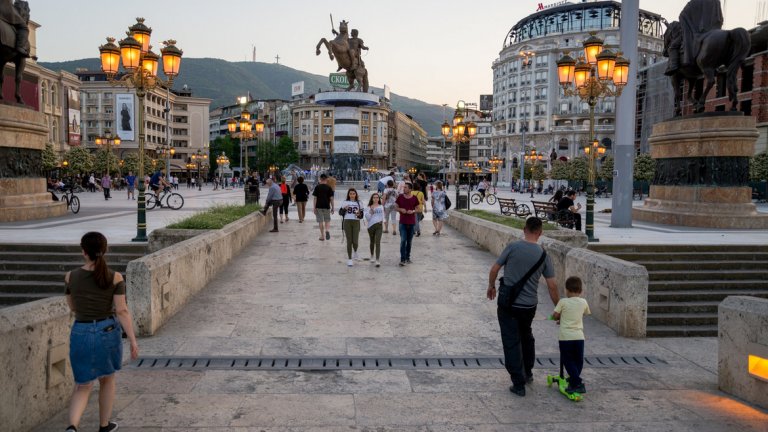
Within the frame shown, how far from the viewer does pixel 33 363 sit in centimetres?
474

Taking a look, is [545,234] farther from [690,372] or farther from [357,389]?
[357,389]

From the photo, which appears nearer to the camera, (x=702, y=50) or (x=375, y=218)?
(x=375, y=218)

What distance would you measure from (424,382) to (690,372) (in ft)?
10.5

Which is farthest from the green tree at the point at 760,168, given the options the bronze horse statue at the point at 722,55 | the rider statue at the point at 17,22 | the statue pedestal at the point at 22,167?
the rider statue at the point at 17,22

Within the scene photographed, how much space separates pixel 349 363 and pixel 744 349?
4.22 m

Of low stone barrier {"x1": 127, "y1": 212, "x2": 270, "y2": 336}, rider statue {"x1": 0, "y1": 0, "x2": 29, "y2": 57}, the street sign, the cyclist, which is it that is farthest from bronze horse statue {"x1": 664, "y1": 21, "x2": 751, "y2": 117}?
the street sign

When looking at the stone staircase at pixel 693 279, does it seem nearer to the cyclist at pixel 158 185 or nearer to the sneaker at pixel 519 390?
the sneaker at pixel 519 390

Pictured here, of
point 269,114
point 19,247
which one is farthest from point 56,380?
point 269,114

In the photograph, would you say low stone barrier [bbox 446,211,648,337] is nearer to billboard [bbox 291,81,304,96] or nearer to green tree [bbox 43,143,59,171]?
A: green tree [bbox 43,143,59,171]

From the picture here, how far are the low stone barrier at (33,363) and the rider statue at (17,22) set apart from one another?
57.6 ft

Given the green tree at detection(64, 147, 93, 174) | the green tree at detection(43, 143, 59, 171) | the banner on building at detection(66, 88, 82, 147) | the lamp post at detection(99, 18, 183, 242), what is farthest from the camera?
the banner on building at detection(66, 88, 82, 147)

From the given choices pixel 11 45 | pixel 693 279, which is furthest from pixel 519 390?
pixel 11 45

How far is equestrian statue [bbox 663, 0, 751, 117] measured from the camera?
59.6 ft

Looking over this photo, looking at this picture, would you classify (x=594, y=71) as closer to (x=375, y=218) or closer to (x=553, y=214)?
(x=553, y=214)
